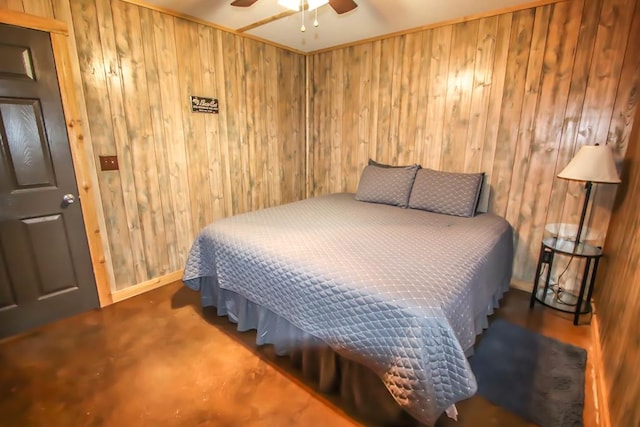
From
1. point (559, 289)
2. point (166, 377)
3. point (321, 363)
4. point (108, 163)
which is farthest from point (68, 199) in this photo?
point (559, 289)

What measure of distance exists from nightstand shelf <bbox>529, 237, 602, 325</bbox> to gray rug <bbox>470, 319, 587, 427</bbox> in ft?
1.44

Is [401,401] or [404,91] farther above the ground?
[404,91]

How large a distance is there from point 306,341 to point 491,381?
102cm

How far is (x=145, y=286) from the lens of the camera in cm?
263

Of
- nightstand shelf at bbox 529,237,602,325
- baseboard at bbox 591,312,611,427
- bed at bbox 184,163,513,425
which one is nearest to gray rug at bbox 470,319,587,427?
baseboard at bbox 591,312,611,427

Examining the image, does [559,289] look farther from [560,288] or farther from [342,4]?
[342,4]

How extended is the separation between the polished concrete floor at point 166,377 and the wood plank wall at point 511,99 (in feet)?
3.24

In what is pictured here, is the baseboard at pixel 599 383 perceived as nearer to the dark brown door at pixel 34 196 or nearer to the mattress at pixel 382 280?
the mattress at pixel 382 280

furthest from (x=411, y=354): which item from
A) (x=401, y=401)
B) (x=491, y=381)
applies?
(x=491, y=381)

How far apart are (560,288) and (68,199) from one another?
3.81 meters

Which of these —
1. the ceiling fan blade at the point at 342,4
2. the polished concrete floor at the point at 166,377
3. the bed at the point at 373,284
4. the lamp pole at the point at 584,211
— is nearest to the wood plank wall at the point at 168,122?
the polished concrete floor at the point at 166,377

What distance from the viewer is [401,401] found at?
119 cm

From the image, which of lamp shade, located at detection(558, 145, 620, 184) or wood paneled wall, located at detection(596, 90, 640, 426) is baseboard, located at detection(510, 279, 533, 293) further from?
lamp shade, located at detection(558, 145, 620, 184)

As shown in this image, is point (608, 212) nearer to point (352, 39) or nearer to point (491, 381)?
point (491, 381)
